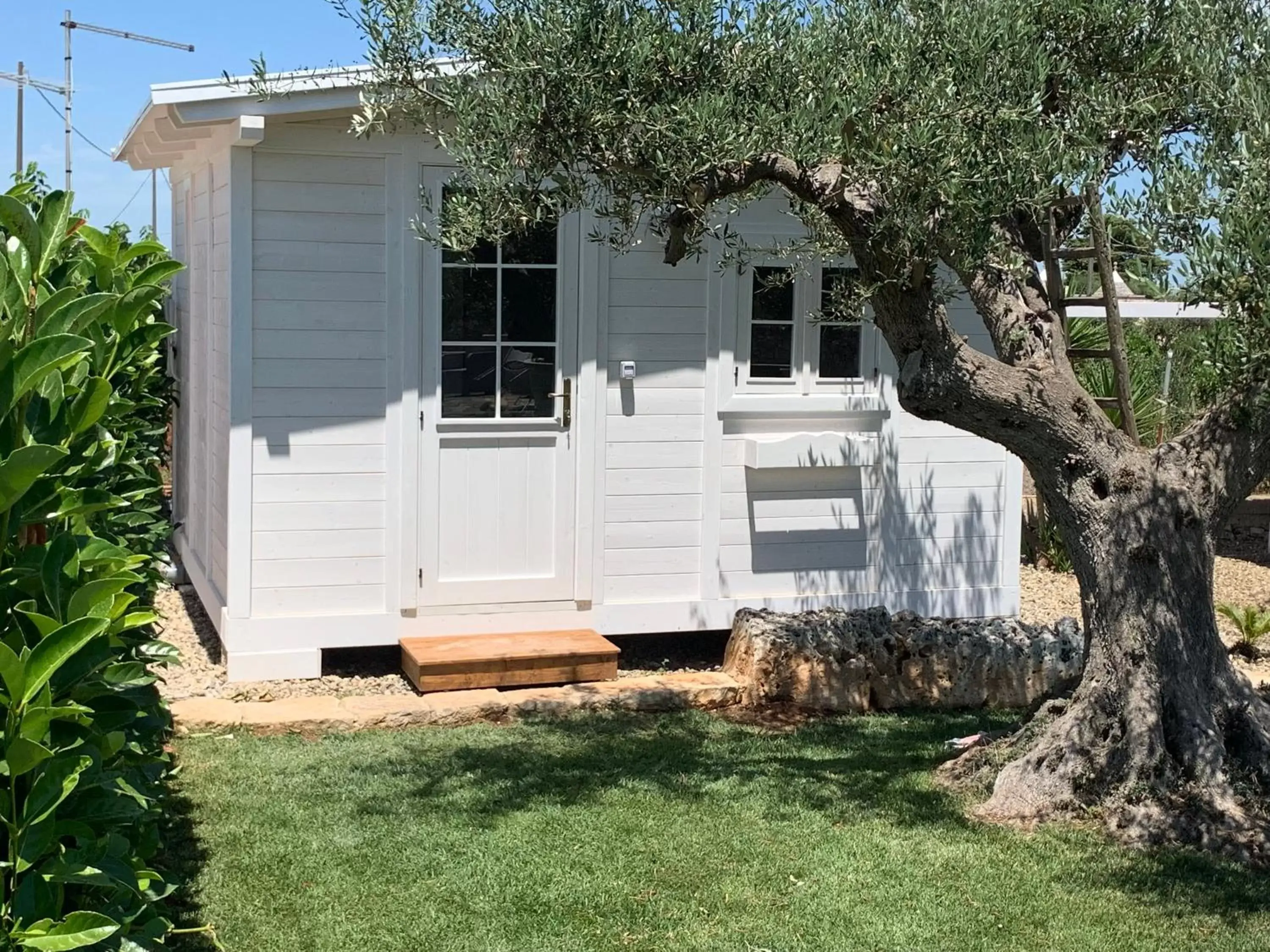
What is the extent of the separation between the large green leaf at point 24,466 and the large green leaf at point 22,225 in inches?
21.9

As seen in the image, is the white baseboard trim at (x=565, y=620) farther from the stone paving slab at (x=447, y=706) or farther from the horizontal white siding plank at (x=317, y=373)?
the horizontal white siding plank at (x=317, y=373)

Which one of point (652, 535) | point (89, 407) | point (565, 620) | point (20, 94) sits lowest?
point (565, 620)

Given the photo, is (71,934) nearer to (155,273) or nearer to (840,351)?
(155,273)

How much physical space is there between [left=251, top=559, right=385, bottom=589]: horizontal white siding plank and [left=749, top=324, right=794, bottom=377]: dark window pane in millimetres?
2395

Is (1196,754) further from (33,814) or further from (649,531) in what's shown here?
(33,814)

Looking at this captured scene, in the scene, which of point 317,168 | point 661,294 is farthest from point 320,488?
point 661,294

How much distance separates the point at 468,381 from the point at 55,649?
214 inches

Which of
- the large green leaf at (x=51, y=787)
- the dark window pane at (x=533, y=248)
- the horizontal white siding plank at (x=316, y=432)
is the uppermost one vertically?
the dark window pane at (x=533, y=248)

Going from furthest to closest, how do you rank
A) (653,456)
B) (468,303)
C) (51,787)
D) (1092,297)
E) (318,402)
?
(653,456)
(468,303)
(318,402)
(1092,297)
(51,787)

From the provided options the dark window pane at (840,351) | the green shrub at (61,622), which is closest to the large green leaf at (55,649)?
the green shrub at (61,622)

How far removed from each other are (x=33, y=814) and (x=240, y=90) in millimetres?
5143

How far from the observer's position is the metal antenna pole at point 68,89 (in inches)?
696

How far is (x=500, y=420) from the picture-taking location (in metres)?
7.82

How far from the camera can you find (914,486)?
8633 millimetres
